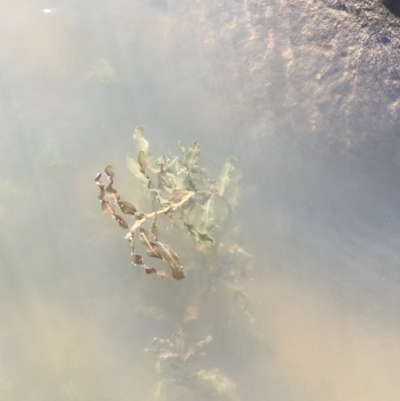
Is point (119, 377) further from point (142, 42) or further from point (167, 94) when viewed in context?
point (142, 42)

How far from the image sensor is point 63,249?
3.58 meters

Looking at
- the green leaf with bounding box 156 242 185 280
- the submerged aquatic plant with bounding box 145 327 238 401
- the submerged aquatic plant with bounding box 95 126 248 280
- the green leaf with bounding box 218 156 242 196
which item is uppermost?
the green leaf with bounding box 218 156 242 196

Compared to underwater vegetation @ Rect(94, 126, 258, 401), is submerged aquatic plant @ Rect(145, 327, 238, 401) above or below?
below

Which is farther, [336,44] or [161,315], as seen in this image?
[161,315]

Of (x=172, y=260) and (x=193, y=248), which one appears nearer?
(x=172, y=260)

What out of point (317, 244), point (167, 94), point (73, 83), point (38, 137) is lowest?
point (38, 137)

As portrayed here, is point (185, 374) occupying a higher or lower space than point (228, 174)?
lower

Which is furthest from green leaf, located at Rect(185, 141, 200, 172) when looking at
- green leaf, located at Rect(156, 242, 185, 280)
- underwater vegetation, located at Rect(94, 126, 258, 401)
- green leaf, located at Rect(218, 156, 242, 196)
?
green leaf, located at Rect(156, 242, 185, 280)

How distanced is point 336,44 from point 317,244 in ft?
5.77

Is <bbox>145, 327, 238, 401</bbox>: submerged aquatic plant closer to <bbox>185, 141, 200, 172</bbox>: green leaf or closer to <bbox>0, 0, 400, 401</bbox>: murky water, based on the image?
<bbox>0, 0, 400, 401</bbox>: murky water

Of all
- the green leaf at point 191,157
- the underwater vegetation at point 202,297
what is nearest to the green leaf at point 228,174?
the underwater vegetation at point 202,297

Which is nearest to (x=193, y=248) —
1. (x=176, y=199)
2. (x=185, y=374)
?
(x=176, y=199)

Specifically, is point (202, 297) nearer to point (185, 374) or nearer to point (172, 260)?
point (185, 374)

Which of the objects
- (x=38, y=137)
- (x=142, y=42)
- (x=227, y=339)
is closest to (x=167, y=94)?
(x=142, y=42)
